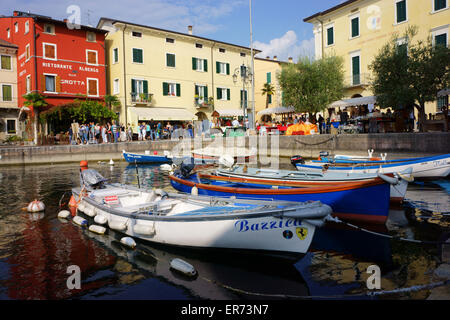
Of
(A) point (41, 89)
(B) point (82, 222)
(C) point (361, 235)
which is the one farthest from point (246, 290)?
(A) point (41, 89)

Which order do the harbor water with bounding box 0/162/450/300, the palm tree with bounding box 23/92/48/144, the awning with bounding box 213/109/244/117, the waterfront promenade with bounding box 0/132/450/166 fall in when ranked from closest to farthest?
the harbor water with bounding box 0/162/450/300
the waterfront promenade with bounding box 0/132/450/166
the palm tree with bounding box 23/92/48/144
the awning with bounding box 213/109/244/117

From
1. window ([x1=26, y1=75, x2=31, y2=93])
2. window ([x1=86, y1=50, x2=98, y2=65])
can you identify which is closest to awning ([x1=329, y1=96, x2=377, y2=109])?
window ([x1=86, y1=50, x2=98, y2=65])

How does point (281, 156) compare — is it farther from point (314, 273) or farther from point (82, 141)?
point (314, 273)

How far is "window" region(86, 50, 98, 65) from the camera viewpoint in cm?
3482

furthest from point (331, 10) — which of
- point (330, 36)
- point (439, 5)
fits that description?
point (439, 5)

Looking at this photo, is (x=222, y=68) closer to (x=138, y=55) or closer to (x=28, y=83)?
(x=138, y=55)

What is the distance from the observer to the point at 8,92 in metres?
35.6

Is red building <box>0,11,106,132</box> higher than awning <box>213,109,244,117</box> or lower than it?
higher

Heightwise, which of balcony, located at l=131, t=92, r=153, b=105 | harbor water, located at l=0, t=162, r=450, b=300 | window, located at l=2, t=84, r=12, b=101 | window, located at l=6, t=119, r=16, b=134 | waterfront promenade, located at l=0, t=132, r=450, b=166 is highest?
window, located at l=2, t=84, r=12, b=101

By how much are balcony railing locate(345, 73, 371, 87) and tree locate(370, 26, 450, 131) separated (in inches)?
344

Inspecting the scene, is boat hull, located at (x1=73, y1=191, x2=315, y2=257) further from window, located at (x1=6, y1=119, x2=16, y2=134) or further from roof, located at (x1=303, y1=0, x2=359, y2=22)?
window, located at (x1=6, y1=119, x2=16, y2=134)

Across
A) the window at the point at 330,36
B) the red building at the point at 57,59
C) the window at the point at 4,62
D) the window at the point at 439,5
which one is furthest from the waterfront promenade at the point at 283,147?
the window at the point at 4,62

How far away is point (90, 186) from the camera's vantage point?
10.9 meters

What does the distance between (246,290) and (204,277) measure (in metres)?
0.81
